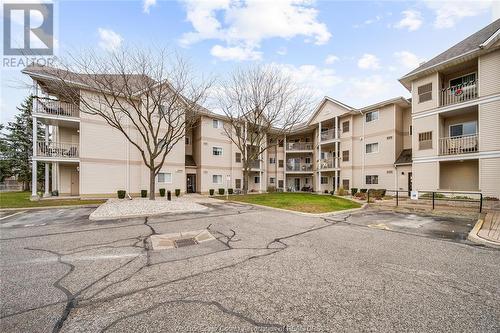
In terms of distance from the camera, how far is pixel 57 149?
1808cm

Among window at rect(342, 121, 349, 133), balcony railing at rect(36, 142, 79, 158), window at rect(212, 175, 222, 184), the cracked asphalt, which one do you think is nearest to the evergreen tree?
balcony railing at rect(36, 142, 79, 158)

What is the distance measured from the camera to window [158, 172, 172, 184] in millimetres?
22172

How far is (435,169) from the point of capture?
1547cm

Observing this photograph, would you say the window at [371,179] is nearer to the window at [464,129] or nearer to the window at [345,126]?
the window at [345,126]

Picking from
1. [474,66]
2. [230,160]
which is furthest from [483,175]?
[230,160]

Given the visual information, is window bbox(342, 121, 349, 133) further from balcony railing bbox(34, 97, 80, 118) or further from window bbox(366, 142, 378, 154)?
balcony railing bbox(34, 97, 80, 118)

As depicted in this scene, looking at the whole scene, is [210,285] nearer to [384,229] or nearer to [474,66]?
[384,229]

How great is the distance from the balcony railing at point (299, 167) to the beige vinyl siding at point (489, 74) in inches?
762

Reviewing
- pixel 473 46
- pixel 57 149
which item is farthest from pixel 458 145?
pixel 57 149

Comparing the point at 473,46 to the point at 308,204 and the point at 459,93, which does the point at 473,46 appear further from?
the point at 308,204

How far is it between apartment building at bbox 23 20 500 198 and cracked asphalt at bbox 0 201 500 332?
483 inches

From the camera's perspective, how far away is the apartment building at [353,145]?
13941 mm

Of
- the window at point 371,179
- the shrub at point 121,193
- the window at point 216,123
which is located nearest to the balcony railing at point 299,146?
the window at point 371,179

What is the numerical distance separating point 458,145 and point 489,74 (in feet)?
15.7
